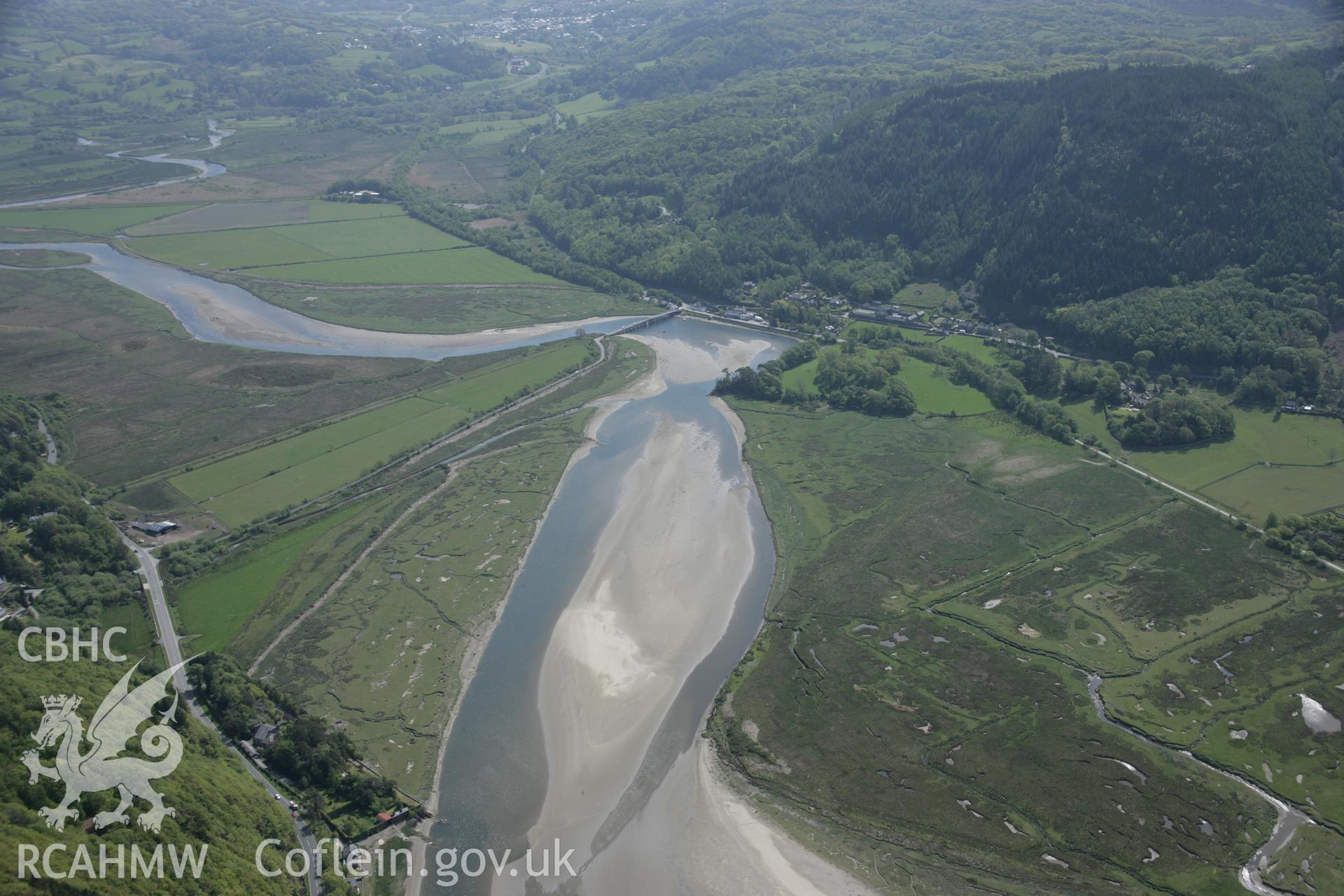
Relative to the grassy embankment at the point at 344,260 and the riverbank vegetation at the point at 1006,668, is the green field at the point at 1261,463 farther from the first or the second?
the grassy embankment at the point at 344,260

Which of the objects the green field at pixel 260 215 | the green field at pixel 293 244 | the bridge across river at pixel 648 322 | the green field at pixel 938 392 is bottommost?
the bridge across river at pixel 648 322

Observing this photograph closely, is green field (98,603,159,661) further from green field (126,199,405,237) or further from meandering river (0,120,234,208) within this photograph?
meandering river (0,120,234,208)

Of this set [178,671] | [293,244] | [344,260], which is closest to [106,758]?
[178,671]

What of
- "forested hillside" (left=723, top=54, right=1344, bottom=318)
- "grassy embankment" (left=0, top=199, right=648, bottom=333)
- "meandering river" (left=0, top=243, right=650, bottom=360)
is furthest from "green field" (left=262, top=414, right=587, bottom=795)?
"forested hillside" (left=723, top=54, right=1344, bottom=318)

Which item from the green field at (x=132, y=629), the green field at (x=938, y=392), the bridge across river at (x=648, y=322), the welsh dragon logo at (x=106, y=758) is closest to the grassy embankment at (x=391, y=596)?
the green field at (x=132, y=629)

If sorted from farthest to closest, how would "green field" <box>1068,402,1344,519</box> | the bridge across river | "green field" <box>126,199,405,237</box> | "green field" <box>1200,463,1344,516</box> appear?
"green field" <box>126,199,405,237</box> < the bridge across river < "green field" <box>1068,402,1344,519</box> < "green field" <box>1200,463,1344,516</box>

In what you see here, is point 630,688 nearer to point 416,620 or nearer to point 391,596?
point 416,620

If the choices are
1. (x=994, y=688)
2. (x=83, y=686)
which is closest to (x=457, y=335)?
(x=83, y=686)
